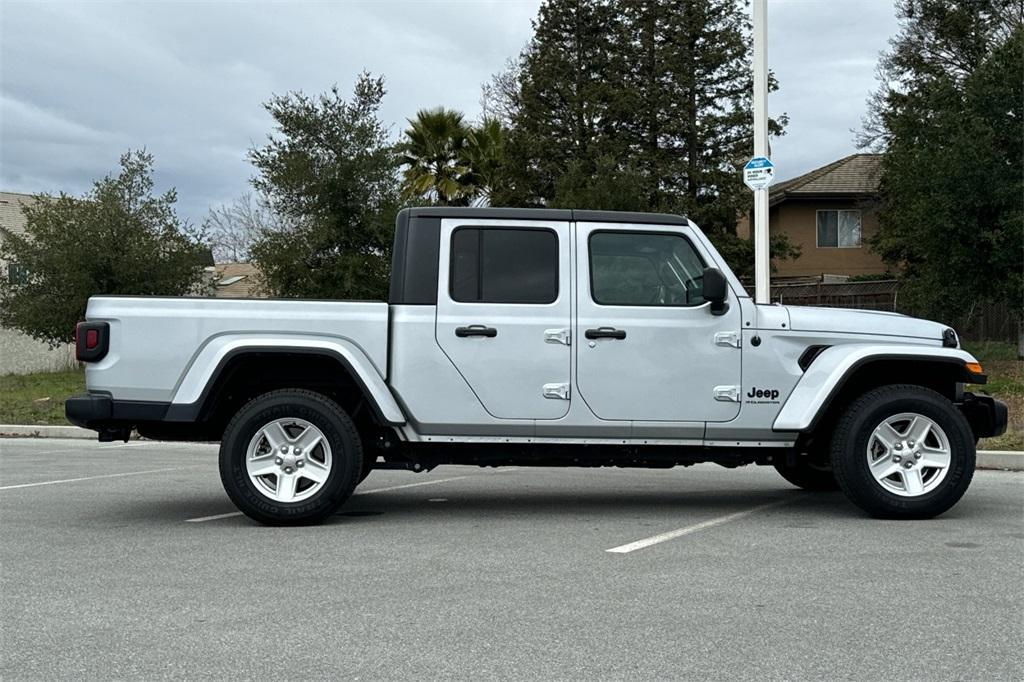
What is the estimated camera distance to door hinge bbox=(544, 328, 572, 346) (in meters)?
7.45

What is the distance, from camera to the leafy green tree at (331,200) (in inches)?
863

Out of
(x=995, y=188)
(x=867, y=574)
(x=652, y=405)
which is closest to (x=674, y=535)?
(x=652, y=405)

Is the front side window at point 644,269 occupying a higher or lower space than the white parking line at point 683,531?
higher

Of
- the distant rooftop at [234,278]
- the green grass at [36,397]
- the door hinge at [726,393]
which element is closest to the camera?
the door hinge at [726,393]

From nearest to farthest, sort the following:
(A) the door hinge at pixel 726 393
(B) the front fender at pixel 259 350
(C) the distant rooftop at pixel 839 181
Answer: (B) the front fender at pixel 259 350 < (A) the door hinge at pixel 726 393 < (C) the distant rooftop at pixel 839 181

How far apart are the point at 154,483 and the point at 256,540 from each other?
3.44 meters

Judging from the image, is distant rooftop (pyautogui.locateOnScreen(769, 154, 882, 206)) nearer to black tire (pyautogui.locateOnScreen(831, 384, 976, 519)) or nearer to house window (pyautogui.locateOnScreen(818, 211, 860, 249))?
house window (pyautogui.locateOnScreen(818, 211, 860, 249))

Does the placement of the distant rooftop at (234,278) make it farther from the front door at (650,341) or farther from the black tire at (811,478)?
the front door at (650,341)

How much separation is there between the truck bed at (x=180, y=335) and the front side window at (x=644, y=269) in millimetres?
1673

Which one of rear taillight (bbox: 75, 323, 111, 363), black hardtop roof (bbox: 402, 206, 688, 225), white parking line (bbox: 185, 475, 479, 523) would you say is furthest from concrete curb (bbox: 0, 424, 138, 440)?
black hardtop roof (bbox: 402, 206, 688, 225)

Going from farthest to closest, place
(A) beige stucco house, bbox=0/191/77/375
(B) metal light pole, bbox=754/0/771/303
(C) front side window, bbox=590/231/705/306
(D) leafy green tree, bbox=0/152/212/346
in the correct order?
(A) beige stucco house, bbox=0/191/77/375, (D) leafy green tree, bbox=0/152/212/346, (B) metal light pole, bbox=754/0/771/303, (C) front side window, bbox=590/231/705/306

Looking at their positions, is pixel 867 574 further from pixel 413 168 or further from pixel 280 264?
pixel 413 168

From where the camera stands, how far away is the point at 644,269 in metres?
7.67

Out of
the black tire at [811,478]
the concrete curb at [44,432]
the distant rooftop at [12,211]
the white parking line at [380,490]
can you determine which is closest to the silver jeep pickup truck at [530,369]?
the white parking line at [380,490]
